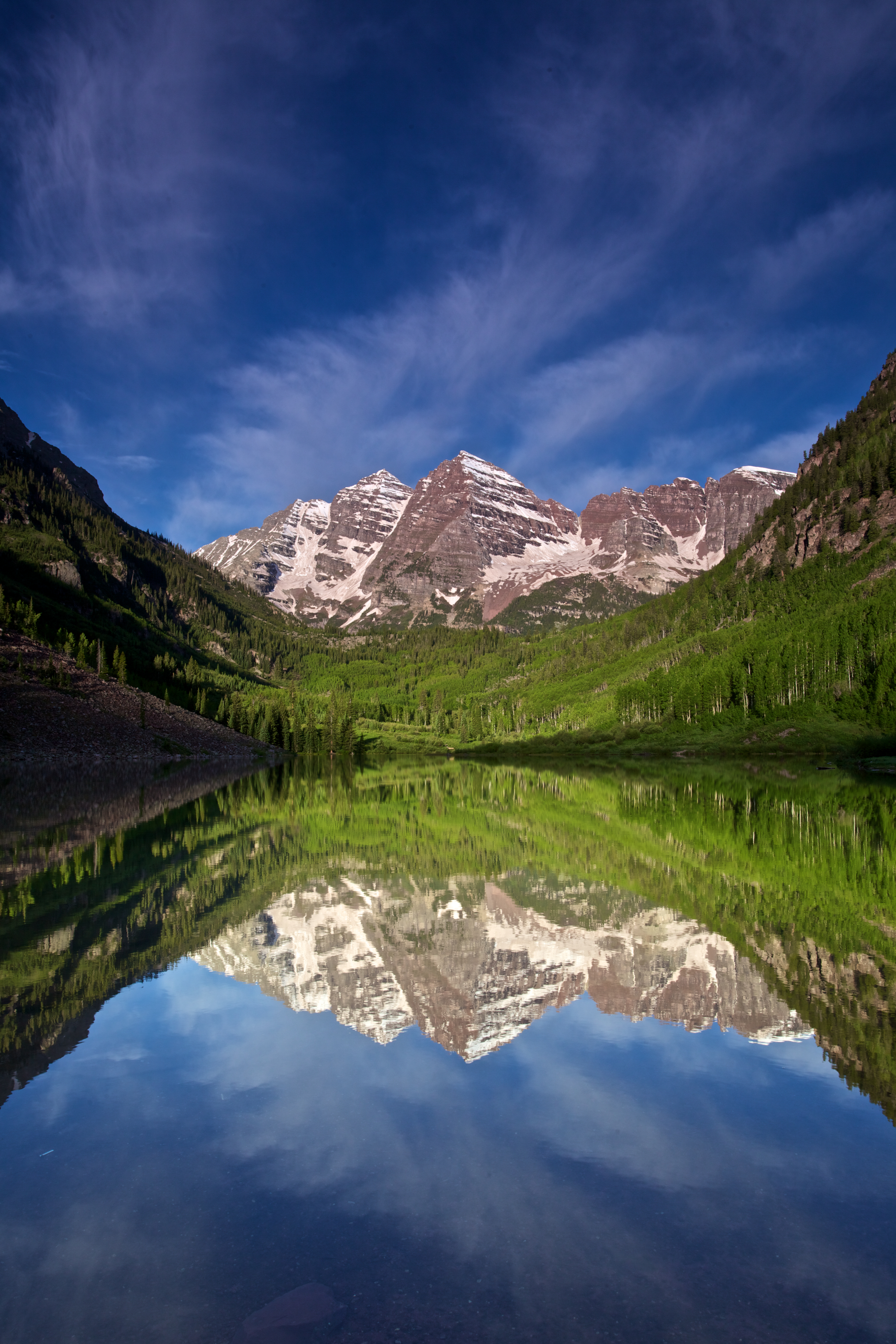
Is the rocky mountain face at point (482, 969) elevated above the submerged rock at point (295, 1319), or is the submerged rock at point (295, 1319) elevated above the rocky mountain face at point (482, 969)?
the submerged rock at point (295, 1319)

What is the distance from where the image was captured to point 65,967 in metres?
14.2

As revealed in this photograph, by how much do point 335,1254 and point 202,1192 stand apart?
1.88 meters

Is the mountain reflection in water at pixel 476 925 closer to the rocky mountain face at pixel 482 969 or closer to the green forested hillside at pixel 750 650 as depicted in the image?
the rocky mountain face at pixel 482 969

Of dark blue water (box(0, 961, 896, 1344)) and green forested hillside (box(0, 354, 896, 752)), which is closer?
dark blue water (box(0, 961, 896, 1344))

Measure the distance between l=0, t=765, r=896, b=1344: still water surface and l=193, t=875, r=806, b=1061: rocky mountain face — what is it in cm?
10

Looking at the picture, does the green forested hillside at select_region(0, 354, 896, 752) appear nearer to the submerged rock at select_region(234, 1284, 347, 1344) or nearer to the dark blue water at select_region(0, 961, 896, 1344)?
the dark blue water at select_region(0, 961, 896, 1344)

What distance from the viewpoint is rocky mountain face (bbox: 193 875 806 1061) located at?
12383 millimetres

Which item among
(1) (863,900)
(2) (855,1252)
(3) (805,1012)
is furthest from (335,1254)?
(1) (863,900)

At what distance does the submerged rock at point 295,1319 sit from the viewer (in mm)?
5340

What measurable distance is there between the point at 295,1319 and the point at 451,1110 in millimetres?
4005

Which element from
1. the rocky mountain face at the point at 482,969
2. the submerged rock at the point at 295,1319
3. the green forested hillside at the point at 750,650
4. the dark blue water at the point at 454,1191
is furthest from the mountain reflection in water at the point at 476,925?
the green forested hillside at the point at 750,650

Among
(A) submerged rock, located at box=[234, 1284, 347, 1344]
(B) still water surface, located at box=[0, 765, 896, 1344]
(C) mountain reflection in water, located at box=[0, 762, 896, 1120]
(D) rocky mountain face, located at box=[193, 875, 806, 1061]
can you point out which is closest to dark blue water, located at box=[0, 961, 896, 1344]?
(B) still water surface, located at box=[0, 765, 896, 1344]

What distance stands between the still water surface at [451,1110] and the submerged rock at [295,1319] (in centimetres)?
5

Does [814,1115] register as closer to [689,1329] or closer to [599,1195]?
[599,1195]
